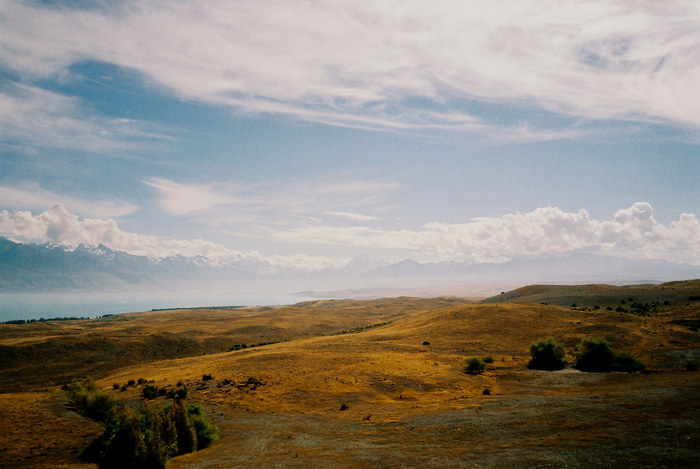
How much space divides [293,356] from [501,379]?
850 inches

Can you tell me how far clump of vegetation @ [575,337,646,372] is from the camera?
3294 cm

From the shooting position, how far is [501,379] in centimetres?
3275

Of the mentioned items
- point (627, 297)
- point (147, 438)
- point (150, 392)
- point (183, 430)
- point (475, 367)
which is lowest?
point (475, 367)

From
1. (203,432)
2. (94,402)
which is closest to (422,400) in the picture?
(203,432)

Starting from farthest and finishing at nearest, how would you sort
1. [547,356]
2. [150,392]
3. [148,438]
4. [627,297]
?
[627,297]
[547,356]
[150,392]
[148,438]

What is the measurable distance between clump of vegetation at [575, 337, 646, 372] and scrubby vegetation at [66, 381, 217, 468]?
33451mm

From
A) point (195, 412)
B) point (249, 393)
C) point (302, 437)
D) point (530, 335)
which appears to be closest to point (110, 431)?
point (195, 412)

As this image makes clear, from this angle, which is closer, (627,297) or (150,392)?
(150,392)

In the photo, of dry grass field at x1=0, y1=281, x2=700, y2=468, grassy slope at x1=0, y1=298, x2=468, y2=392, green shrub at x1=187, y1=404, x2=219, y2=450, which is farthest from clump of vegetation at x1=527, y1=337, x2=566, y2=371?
grassy slope at x1=0, y1=298, x2=468, y2=392

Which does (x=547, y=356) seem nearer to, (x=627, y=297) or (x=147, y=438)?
(x=147, y=438)

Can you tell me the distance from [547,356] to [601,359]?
447 centimetres

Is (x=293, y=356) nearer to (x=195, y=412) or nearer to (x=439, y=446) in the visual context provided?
(x=195, y=412)

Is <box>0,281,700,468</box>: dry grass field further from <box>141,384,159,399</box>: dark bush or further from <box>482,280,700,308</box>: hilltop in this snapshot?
<box>482,280,700,308</box>: hilltop

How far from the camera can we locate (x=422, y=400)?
26.7 m
